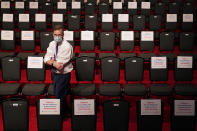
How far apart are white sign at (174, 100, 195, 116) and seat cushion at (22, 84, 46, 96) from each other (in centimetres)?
185

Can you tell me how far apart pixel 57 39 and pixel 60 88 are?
600 mm

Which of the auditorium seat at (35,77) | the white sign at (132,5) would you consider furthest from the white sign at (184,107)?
the white sign at (132,5)

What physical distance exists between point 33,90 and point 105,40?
1.75 metres

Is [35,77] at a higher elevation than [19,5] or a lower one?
lower

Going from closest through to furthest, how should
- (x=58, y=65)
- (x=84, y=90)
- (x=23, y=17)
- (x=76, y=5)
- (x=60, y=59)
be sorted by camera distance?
(x=58, y=65), (x=60, y=59), (x=84, y=90), (x=23, y=17), (x=76, y=5)

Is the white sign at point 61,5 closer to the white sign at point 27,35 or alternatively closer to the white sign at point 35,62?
the white sign at point 27,35

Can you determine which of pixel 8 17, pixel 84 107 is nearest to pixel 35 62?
pixel 84 107

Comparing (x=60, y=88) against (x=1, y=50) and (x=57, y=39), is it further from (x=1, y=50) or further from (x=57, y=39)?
(x=1, y=50)

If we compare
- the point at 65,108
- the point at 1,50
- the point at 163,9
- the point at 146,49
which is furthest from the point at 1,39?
the point at 163,9

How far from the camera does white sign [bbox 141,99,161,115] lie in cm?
346

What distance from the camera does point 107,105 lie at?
3518 millimetres

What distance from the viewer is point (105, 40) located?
558 centimetres

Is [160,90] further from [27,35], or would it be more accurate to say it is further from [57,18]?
[57,18]

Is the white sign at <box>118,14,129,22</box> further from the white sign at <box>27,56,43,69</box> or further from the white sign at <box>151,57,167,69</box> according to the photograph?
the white sign at <box>27,56,43,69</box>
